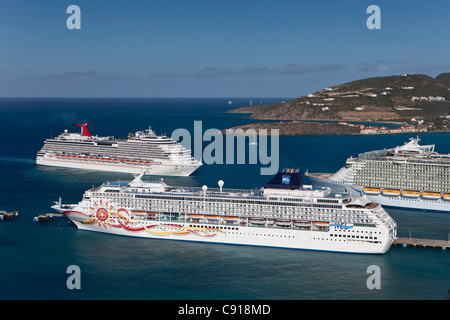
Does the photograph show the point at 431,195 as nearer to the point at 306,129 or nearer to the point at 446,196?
the point at 446,196

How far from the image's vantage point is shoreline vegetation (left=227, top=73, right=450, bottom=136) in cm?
12634

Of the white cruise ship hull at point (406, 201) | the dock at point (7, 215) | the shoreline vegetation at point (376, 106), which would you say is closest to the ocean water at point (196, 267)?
the dock at point (7, 215)

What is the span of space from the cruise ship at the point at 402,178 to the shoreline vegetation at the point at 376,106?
225 feet

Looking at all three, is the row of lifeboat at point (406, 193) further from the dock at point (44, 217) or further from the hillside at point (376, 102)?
the hillside at point (376, 102)

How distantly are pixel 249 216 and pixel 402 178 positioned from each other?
61.3 feet

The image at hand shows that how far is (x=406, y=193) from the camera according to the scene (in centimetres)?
4822

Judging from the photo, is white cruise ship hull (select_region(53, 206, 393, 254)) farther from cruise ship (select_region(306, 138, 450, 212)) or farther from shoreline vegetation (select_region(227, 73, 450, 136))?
shoreline vegetation (select_region(227, 73, 450, 136))

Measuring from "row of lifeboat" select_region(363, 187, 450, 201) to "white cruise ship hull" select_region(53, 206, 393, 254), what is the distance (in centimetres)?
1372

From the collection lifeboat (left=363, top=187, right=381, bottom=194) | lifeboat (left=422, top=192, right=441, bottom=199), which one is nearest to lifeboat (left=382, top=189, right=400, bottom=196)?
lifeboat (left=363, top=187, right=381, bottom=194)

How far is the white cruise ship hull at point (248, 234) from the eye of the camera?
34.9 metres

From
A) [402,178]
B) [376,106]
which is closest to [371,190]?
[402,178]

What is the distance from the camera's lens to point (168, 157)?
64.2 metres
